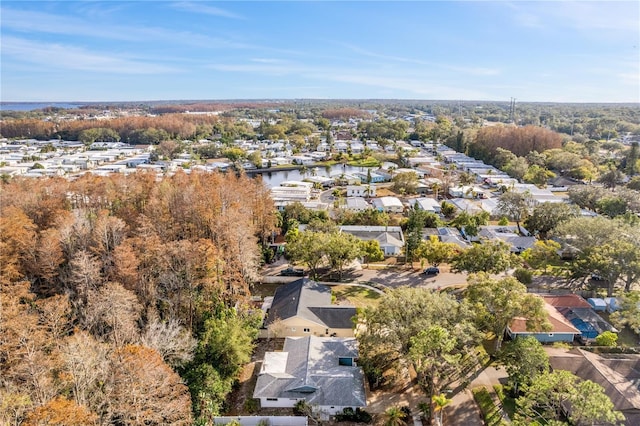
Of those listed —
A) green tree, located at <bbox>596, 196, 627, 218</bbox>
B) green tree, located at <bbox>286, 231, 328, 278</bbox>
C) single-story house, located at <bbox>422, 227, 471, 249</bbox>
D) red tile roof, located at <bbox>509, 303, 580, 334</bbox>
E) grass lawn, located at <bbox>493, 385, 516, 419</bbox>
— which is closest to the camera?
grass lawn, located at <bbox>493, 385, 516, 419</bbox>

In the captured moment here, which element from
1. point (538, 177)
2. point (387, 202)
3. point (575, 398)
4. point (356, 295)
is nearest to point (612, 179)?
point (538, 177)

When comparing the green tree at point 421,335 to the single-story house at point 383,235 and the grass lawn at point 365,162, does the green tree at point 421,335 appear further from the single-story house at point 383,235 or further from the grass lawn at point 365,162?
the grass lawn at point 365,162

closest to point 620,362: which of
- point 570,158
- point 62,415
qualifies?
point 62,415

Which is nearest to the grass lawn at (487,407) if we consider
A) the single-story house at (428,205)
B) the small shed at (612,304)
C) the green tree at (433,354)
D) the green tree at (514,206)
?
the green tree at (433,354)

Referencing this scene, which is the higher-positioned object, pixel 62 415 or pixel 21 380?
pixel 62 415

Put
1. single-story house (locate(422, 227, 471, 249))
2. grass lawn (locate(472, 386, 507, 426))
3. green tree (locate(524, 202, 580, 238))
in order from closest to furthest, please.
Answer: grass lawn (locate(472, 386, 507, 426)), single-story house (locate(422, 227, 471, 249)), green tree (locate(524, 202, 580, 238))

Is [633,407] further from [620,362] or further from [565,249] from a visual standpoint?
[565,249]

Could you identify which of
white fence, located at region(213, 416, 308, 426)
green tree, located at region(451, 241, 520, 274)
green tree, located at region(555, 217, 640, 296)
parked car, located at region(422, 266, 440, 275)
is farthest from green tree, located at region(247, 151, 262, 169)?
white fence, located at region(213, 416, 308, 426)

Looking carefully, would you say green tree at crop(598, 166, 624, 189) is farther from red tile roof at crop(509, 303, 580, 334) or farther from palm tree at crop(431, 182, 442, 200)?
red tile roof at crop(509, 303, 580, 334)
